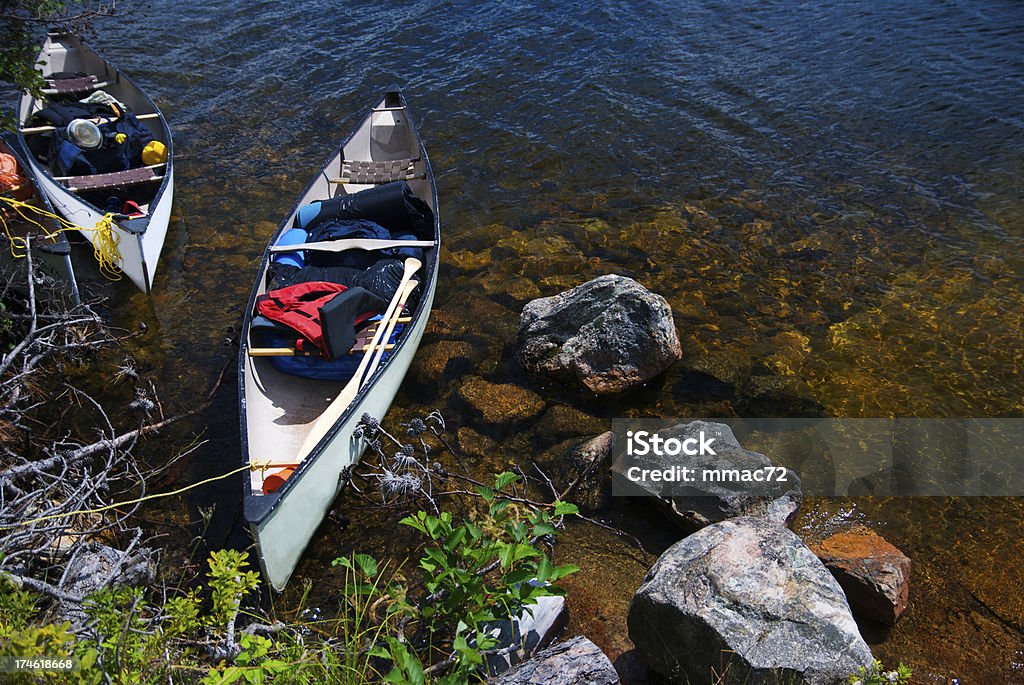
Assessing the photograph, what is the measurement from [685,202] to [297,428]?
6.37 meters

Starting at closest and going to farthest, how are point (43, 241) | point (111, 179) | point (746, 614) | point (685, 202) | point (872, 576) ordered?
point (746, 614) < point (872, 576) < point (43, 241) < point (111, 179) < point (685, 202)

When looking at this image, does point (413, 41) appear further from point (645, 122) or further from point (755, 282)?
point (755, 282)

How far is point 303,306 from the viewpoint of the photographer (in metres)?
7.15

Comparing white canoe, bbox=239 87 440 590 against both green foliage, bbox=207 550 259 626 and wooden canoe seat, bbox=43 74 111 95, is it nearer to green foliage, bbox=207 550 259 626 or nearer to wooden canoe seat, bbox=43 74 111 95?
green foliage, bbox=207 550 259 626

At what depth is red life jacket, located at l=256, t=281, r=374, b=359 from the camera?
22.3 ft

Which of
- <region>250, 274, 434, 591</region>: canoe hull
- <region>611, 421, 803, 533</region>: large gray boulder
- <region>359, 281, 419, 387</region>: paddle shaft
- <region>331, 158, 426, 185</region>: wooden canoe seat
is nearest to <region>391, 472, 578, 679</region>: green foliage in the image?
<region>250, 274, 434, 591</region>: canoe hull

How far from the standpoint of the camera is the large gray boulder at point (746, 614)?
4023mm

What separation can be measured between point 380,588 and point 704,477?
8.90 ft

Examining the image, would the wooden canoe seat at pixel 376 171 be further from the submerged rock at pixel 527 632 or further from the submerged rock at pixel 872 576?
the submerged rock at pixel 872 576

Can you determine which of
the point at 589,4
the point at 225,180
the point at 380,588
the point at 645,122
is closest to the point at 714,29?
the point at 589,4

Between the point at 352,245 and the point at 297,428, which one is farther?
the point at 352,245

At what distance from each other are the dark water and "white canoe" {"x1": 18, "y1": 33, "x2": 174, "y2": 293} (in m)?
0.47

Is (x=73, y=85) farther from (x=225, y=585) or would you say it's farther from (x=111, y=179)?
(x=225, y=585)

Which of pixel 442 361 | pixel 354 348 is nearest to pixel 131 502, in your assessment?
pixel 354 348
